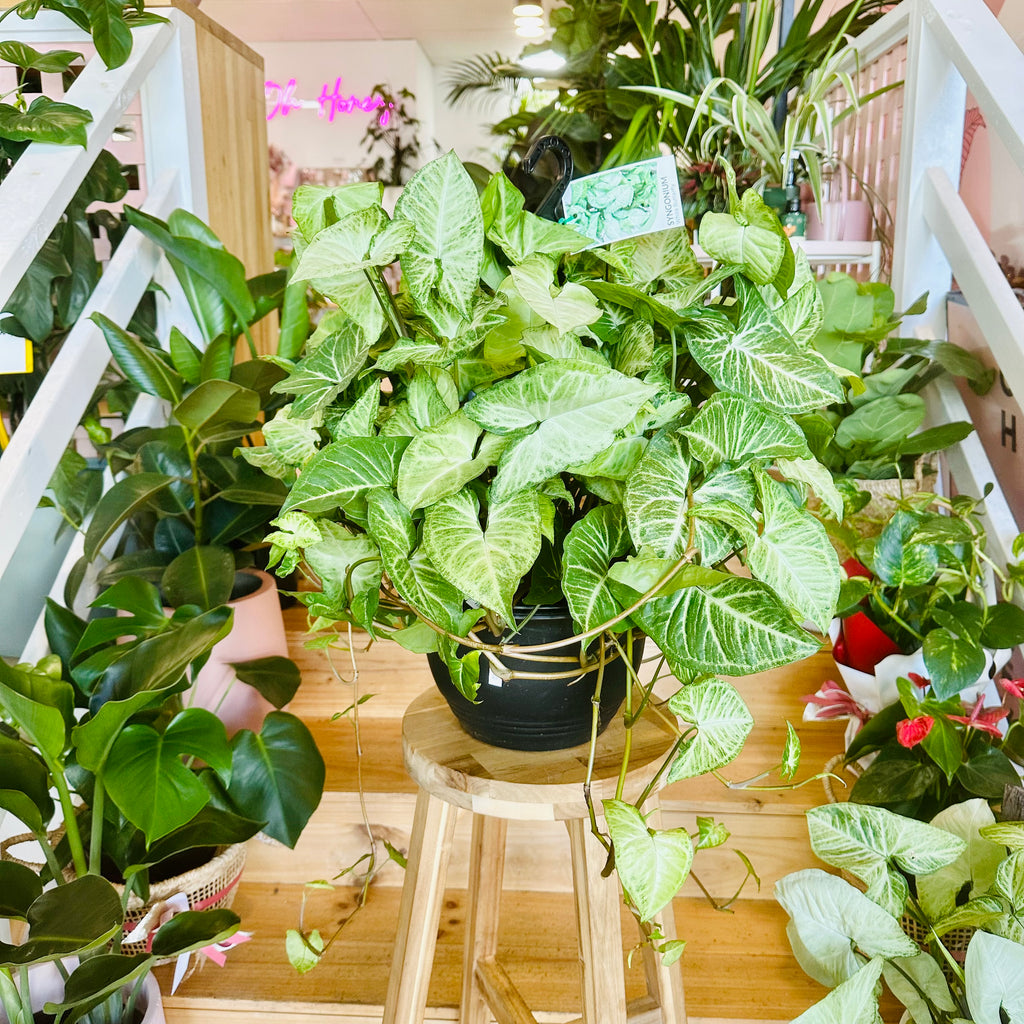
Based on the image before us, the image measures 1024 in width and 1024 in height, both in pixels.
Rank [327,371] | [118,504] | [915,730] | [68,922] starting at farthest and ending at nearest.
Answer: [118,504] < [915,730] < [68,922] < [327,371]

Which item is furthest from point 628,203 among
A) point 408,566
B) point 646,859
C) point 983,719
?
point 983,719

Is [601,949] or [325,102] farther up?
[325,102]

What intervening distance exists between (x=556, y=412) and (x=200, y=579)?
Result: 0.89 m

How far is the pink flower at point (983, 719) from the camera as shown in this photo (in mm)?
1044

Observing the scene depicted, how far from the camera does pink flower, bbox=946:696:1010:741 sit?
104cm

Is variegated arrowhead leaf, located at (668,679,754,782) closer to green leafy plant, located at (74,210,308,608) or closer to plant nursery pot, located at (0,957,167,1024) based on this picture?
plant nursery pot, located at (0,957,167,1024)

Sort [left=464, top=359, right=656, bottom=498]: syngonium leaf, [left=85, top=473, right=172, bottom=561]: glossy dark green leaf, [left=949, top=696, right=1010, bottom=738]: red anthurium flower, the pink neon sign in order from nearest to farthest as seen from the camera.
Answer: [left=464, top=359, right=656, bottom=498]: syngonium leaf, [left=949, top=696, right=1010, bottom=738]: red anthurium flower, [left=85, top=473, right=172, bottom=561]: glossy dark green leaf, the pink neon sign

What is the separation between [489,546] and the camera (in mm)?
568

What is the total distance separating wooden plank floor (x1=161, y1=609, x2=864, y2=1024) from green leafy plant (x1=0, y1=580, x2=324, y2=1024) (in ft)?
0.60

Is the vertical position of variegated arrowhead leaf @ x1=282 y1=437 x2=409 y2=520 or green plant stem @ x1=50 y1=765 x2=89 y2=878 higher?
variegated arrowhead leaf @ x1=282 y1=437 x2=409 y2=520

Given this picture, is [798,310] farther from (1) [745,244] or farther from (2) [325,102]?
(2) [325,102]

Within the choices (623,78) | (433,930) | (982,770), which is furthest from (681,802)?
(623,78)

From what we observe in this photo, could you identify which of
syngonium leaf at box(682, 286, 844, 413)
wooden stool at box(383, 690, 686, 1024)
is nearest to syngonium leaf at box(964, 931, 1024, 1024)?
wooden stool at box(383, 690, 686, 1024)

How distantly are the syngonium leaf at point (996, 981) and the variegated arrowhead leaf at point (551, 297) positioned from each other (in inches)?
22.0
